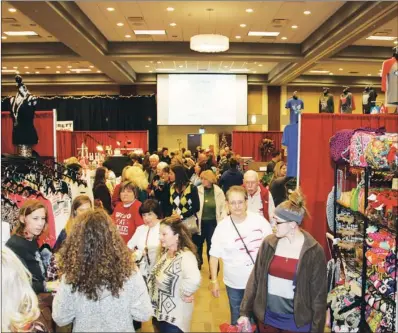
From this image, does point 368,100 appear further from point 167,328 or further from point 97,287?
point 97,287

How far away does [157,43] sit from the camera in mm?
11414

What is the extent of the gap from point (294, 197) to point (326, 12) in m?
6.82

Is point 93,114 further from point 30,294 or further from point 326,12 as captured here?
point 30,294

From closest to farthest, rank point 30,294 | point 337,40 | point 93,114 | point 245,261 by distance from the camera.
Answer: point 30,294 → point 245,261 → point 337,40 → point 93,114

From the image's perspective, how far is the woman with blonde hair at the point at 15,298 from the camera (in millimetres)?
1977

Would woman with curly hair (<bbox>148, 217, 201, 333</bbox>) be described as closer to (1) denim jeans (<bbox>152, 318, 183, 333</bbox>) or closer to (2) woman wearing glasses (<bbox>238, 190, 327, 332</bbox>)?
(1) denim jeans (<bbox>152, 318, 183, 333</bbox>)

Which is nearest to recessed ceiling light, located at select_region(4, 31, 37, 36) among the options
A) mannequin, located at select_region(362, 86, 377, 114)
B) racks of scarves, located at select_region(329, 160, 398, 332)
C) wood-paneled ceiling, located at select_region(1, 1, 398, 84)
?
wood-paneled ceiling, located at select_region(1, 1, 398, 84)

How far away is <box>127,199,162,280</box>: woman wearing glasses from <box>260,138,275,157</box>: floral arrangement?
11.2 meters

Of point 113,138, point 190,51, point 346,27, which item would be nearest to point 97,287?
point 346,27

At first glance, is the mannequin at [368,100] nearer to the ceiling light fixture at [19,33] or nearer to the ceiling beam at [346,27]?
the ceiling beam at [346,27]

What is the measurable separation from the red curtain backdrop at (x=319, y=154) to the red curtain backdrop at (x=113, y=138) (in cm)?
1013

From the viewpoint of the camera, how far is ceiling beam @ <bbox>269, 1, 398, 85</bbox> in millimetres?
7489

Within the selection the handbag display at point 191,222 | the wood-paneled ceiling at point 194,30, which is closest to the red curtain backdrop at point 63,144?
the wood-paneled ceiling at point 194,30

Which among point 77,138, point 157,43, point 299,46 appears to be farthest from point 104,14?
point 77,138
